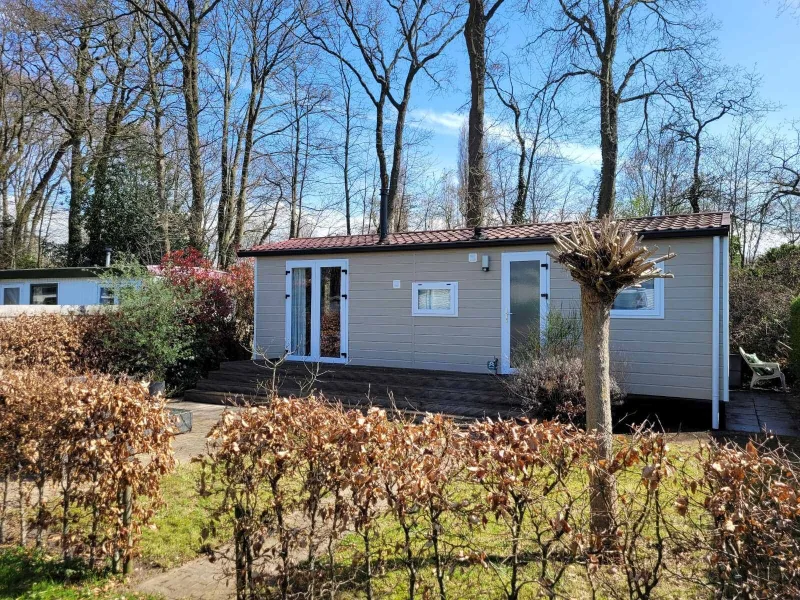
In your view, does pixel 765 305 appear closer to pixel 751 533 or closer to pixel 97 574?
pixel 751 533

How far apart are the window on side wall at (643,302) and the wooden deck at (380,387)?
2202 millimetres

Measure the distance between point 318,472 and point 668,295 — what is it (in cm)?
712

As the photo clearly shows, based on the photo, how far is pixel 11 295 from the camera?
16.2 metres

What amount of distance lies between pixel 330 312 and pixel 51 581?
→ 8.28m

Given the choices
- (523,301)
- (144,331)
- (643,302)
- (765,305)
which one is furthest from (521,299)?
(765,305)

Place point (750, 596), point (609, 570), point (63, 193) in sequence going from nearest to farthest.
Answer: point (750, 596) → point (609, 570) → point (63, 193)

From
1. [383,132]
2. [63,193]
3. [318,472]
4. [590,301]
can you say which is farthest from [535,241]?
[63,193]

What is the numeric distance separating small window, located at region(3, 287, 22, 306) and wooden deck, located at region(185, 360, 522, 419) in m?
8.25

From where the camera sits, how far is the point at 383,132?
70.4ft

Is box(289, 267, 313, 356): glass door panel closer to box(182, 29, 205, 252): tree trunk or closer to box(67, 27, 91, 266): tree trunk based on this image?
box(182, 29, 205, 252): tree trunk

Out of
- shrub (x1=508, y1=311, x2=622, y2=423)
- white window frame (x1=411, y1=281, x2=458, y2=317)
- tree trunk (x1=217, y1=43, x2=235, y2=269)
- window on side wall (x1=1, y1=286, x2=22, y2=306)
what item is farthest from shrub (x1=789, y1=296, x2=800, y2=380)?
window on side wall (x1=1, y1=286, x2=22, y2=306)

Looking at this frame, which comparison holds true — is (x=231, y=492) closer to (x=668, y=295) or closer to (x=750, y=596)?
(x=750, y=596)

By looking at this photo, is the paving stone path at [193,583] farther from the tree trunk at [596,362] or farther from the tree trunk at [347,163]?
the tree trunk at [347,163]

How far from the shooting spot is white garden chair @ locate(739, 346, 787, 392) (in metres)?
11.2
